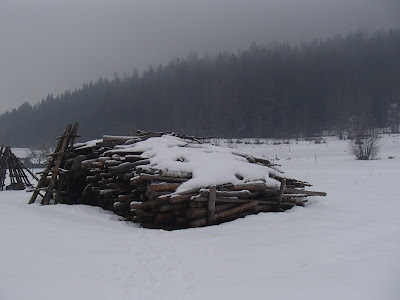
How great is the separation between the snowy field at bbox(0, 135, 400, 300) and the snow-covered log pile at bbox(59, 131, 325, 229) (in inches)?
22.5

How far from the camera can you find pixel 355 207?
958cm

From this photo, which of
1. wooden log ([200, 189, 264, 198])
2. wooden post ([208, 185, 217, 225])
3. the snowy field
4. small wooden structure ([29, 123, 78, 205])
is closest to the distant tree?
the snowy field

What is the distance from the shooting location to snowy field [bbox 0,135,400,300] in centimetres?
383

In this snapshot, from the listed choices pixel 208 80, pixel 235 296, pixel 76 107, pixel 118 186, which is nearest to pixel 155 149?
pixel 118 186

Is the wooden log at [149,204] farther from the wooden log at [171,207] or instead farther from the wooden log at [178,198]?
the wooden log at [178,198]

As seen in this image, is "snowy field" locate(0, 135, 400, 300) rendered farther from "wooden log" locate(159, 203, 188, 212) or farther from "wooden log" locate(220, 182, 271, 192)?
"wooden log" locate(220, 182, 271, 192)

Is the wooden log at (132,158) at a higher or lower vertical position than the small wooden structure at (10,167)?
higher

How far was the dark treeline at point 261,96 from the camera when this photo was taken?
61844 mm

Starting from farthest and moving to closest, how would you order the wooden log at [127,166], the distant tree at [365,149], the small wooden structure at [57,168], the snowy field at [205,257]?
1. the distant tree at [365,149]
2. the small wooden structure at [57,168]
3. the wooden log at [127,166]
4. the snowy field at [205,257]

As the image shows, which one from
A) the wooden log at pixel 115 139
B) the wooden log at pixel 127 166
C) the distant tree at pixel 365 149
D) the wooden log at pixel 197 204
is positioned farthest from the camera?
the distant tree at pixel 365 149

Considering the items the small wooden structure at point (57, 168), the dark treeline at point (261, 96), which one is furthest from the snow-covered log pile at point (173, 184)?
the dark treeline at point (261, 96)

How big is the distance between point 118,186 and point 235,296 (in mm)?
6198

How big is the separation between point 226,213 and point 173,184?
5.22ft

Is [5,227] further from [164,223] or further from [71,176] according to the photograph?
[71,176]
